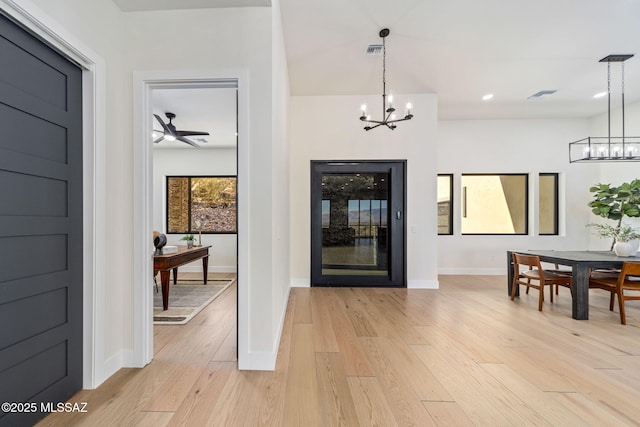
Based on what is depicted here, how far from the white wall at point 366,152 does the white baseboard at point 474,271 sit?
4.32ft

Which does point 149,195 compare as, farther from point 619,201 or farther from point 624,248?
point 619,201

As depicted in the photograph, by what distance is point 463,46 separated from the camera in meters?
3.45

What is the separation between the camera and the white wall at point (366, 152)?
4660 millimetres

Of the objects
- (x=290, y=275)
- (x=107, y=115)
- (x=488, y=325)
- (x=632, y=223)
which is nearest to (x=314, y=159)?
(x=290, y=275)

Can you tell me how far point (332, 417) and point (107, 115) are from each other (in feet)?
8.57

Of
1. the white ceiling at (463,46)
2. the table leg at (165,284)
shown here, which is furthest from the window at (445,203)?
the table leg at (165,284)

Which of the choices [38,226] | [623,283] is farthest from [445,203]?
[38,226]

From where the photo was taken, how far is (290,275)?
4.70 meters

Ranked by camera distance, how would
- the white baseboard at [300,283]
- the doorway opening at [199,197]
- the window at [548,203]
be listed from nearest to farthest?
1. the white baseboard at [300,283]
2. the window at [548,203]
3. the doorway opening at [199,197]

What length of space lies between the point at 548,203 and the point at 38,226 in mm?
7864

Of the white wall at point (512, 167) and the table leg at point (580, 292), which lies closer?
the table leg at point (580, 292)

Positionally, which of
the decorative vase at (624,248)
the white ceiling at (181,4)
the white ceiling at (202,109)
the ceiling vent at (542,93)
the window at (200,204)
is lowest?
the decorative vase at (624,248)

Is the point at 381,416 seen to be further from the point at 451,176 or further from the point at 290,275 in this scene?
the point at 451,176

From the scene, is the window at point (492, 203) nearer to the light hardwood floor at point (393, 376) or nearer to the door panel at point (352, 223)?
the door panel at point (352, 223)
